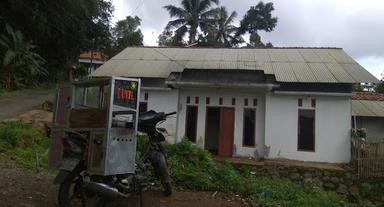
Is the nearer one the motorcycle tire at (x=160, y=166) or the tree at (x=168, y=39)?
the motorcycle tire at (x=160, y=166)

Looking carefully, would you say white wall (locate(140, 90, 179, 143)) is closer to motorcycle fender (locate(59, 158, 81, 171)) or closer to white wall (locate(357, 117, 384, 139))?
white wall (locate(357, 117, 384, 139))

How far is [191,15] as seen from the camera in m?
37.9

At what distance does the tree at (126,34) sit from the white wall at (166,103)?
16.9 meters

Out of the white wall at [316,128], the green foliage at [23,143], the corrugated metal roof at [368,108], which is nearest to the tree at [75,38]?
the green foliage at [23,143]

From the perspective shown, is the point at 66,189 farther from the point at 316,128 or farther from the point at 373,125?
the point at 373,125

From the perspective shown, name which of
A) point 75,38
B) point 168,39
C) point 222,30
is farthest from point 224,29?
point 75,38

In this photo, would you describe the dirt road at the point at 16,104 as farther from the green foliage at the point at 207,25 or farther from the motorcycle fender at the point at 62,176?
the green foliage at the point at 207,25

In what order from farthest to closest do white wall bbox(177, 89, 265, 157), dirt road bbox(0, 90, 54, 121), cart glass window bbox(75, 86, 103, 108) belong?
white wall bbox(177, 89, 265, 157) < dirt road bbox(0, 90, 54, 121) < cart glass window bbox(75, 86, 103, 108)

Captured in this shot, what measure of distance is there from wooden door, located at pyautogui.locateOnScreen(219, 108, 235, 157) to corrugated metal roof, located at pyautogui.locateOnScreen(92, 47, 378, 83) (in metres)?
1.95

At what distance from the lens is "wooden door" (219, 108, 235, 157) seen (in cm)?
1723

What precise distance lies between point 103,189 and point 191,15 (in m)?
34.1

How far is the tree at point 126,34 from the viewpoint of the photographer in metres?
35.3

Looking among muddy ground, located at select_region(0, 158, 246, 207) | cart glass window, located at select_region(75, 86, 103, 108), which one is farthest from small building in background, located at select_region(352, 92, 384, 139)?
cart glass window, located at select_region(75, 86, 103, 108)

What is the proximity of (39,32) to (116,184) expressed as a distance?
609 inches
